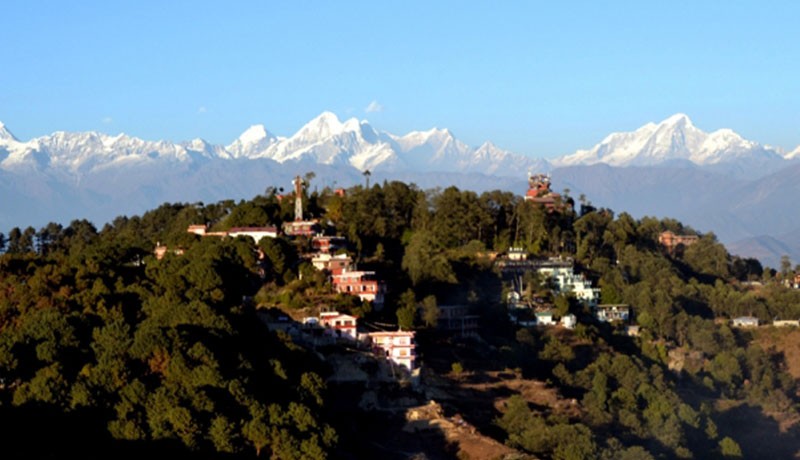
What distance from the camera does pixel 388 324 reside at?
4441 cm

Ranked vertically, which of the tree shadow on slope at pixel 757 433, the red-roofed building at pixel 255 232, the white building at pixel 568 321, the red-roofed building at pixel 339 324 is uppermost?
the red-roofed building at pixel 255 232

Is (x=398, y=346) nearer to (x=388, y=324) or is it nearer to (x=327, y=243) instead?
(x=388, y=324)

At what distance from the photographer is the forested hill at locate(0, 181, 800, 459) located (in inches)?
1310

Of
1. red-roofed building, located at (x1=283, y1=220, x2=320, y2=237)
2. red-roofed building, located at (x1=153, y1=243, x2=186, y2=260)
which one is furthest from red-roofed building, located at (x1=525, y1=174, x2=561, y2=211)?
red-roofed building, located at (x1=153, y1=243, x2=186, y2=260)

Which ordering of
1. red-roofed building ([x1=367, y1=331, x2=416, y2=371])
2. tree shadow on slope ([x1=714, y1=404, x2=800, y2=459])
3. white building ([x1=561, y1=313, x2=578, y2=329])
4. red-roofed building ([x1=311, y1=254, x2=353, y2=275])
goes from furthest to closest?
white building ([x1=561, y1=313, x2=578, y2=329]), red-roofed building ([x1=311, y1=254, x2=353, y2=275]), tree shadow on slope ([x1=714, y1=404, x2=800, y2=459]), red-roofed building ([x1=367, y1=331, x2=416, y2=371])

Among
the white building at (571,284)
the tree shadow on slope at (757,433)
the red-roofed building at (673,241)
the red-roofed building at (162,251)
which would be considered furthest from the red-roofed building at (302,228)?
the red-roofed building at (673,241)

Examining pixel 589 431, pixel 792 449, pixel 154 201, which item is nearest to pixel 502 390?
pixel 589 431

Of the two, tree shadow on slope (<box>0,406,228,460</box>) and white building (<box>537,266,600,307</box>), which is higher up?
white building (<box>537,266,600,307</box>)

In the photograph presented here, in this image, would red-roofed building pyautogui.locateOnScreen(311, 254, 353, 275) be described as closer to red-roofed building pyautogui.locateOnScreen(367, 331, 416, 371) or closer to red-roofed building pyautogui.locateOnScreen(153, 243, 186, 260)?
red-roofed building pyautogui.locateOnScreen(153, 243, 186, 260)

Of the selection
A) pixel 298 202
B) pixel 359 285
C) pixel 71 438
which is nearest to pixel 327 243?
pixel 359 285

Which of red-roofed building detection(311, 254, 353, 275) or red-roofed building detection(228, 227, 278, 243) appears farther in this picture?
red-roofed building detection(228, 227, 278, 243)

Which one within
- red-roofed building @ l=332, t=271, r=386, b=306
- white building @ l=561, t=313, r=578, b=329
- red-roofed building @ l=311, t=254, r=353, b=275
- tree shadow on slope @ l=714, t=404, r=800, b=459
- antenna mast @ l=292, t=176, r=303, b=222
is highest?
Result: antenna mast @ l=292, t=176, r=303, b=222

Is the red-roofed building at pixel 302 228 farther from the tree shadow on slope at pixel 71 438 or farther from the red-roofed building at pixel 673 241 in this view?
the red-roofed building at pixel 673 241

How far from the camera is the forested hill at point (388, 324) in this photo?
3328cm
